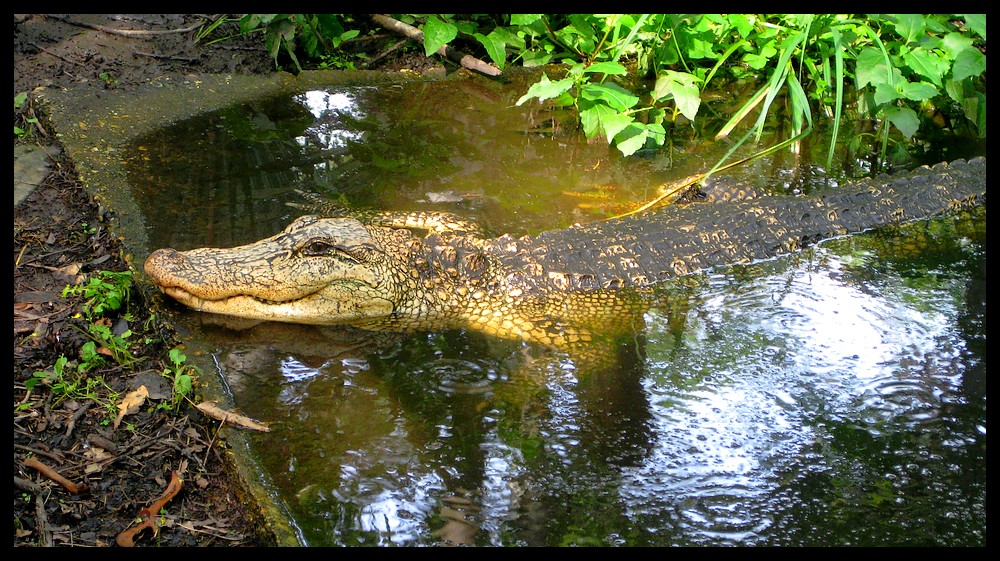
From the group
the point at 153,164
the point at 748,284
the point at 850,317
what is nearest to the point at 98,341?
the point at 153,164

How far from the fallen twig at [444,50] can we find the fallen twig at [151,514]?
15.4 ft

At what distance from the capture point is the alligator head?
4027 millimetres

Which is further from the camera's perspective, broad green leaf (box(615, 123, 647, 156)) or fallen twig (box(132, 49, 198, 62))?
fallen twig (box(132, 49, 198, 62))

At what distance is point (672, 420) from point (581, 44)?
171 inches

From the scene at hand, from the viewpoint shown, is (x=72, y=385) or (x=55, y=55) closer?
(x=72, y=385)

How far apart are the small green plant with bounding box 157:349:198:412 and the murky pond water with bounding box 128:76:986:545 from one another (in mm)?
195

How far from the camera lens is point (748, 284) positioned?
472 cm

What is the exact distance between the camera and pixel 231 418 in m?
3.33

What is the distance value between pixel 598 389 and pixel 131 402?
7.13ft

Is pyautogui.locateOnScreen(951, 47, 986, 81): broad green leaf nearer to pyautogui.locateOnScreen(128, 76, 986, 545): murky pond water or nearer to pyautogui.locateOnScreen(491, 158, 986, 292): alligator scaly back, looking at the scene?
pyautogui.locateOnScreen(491, 158, 986, 292): alligator scaly back

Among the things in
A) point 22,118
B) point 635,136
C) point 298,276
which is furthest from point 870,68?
point 22,118

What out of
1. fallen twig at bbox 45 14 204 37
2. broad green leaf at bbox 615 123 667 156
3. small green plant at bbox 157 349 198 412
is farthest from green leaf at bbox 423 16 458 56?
small green plant at bbox 157 349 198 412

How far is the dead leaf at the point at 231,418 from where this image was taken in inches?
131

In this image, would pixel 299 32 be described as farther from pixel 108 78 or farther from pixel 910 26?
pixel 910 26
